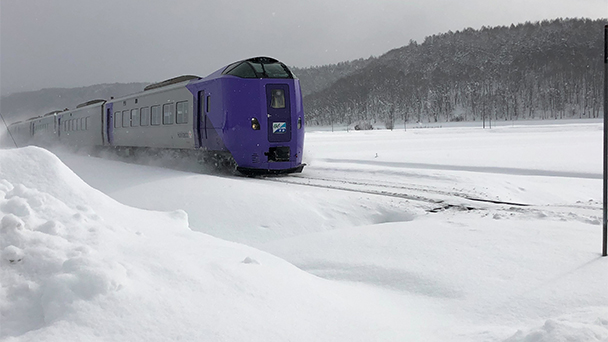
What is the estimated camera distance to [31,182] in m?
4.37

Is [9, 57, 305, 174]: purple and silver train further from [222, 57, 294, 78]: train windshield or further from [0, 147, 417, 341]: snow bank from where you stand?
[0, 147, 417, 341]: snow bank

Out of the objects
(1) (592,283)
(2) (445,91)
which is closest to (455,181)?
(1) (592,283)

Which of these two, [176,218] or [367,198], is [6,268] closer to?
[176,218]

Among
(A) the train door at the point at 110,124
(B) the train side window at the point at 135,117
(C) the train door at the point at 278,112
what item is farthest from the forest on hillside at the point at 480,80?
(C) the train door at the point at 278,112

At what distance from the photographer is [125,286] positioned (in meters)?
3.13

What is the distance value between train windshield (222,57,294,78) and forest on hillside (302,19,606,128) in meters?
98.7

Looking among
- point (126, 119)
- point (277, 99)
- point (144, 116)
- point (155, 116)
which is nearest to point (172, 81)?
point (155, 116)

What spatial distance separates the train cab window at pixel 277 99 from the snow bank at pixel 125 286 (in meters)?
9.06

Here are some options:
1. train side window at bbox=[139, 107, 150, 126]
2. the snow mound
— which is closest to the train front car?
train side window at bbox=[139, 107, 150, 126]

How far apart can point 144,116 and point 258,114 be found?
7072mm

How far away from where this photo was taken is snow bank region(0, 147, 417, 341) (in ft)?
9.35

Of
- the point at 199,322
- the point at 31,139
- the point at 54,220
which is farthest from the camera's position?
the point at 31,139

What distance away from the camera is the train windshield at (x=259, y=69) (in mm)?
13298

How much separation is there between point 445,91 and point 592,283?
137830 mm
